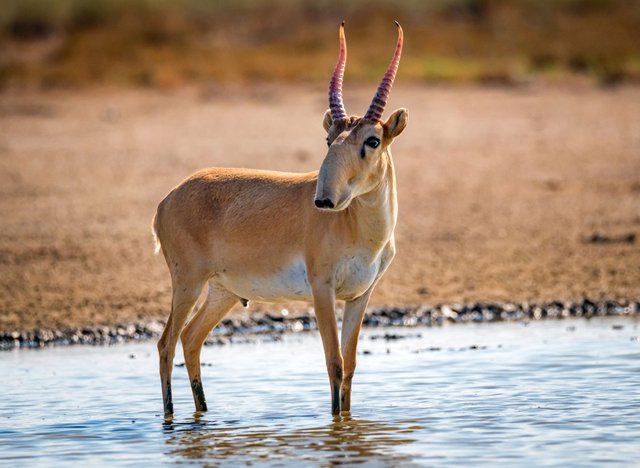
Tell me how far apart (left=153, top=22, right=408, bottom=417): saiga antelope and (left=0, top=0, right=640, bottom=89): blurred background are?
2088cm

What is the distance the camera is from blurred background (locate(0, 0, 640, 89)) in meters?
32.0

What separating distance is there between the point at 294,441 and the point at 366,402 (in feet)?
4.16

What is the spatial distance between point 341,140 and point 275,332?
4.57 meters

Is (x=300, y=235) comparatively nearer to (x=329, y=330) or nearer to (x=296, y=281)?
(x=296, y=281)

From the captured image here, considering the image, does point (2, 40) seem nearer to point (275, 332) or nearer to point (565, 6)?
point (565, 6)

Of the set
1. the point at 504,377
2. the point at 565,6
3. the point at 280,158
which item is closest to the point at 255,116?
the point at 280,158

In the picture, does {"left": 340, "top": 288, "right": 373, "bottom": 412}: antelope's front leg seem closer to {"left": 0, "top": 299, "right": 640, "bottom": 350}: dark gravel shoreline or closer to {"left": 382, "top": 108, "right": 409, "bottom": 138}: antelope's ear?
{"left": 382, "top": 108, "right": 409, "bottom": 138}: antelope's ear

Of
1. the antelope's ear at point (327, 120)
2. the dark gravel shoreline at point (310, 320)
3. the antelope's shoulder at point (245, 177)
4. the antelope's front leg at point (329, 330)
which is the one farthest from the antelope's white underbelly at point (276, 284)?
the dark gravel shoreline at point (310, 320)

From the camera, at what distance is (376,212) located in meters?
9.09

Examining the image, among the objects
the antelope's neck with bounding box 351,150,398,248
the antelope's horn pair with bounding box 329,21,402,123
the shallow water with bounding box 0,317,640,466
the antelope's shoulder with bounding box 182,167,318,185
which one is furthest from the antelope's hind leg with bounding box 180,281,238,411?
the antelope's horn pair with bounding box 329,21,402,123

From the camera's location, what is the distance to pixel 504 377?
10922 millimetres

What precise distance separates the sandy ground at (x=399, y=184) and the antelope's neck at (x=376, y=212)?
473 centimetres

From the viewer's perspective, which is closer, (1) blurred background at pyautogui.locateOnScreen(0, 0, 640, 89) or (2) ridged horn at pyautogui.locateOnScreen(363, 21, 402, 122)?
(2) ridged horn at pyautogui.locateOnScreen(363, 21, 402, 122)

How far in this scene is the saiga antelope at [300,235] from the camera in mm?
8797
